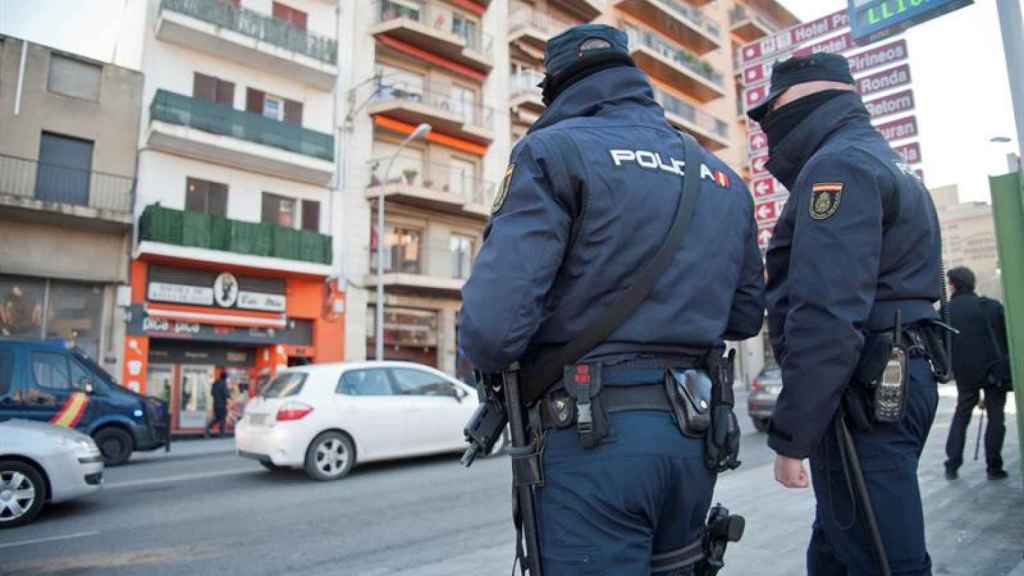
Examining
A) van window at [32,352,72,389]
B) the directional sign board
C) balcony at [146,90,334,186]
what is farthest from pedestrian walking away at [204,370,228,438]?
the directional sign board

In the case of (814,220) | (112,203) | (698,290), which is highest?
(112,203)

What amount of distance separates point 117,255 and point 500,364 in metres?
19.0

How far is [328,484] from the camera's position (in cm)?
845

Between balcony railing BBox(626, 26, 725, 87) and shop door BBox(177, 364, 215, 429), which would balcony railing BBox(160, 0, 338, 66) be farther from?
balcony railing BBox(626, 26, 725, 87)

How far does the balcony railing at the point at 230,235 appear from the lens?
57.4ft

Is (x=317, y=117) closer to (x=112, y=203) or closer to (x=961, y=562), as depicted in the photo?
(x=112, y=203)

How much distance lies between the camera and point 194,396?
61.2 ft

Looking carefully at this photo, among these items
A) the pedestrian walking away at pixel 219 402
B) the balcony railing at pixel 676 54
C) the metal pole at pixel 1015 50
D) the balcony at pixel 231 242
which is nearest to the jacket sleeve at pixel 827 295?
the metal pole at pixel 1015 50

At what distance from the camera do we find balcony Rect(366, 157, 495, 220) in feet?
72.6

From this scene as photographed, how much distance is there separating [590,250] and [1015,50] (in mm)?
3727

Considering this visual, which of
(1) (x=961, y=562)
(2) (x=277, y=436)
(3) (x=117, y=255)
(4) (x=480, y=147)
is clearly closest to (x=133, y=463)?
(2) (x=277, y=436)

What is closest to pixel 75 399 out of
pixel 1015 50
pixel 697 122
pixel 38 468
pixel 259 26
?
pixel 38 468

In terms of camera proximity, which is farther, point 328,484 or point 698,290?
point 328,484

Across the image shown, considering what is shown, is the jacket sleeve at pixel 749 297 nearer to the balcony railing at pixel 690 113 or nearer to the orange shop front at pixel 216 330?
the orange shop front at pixel 216 330
